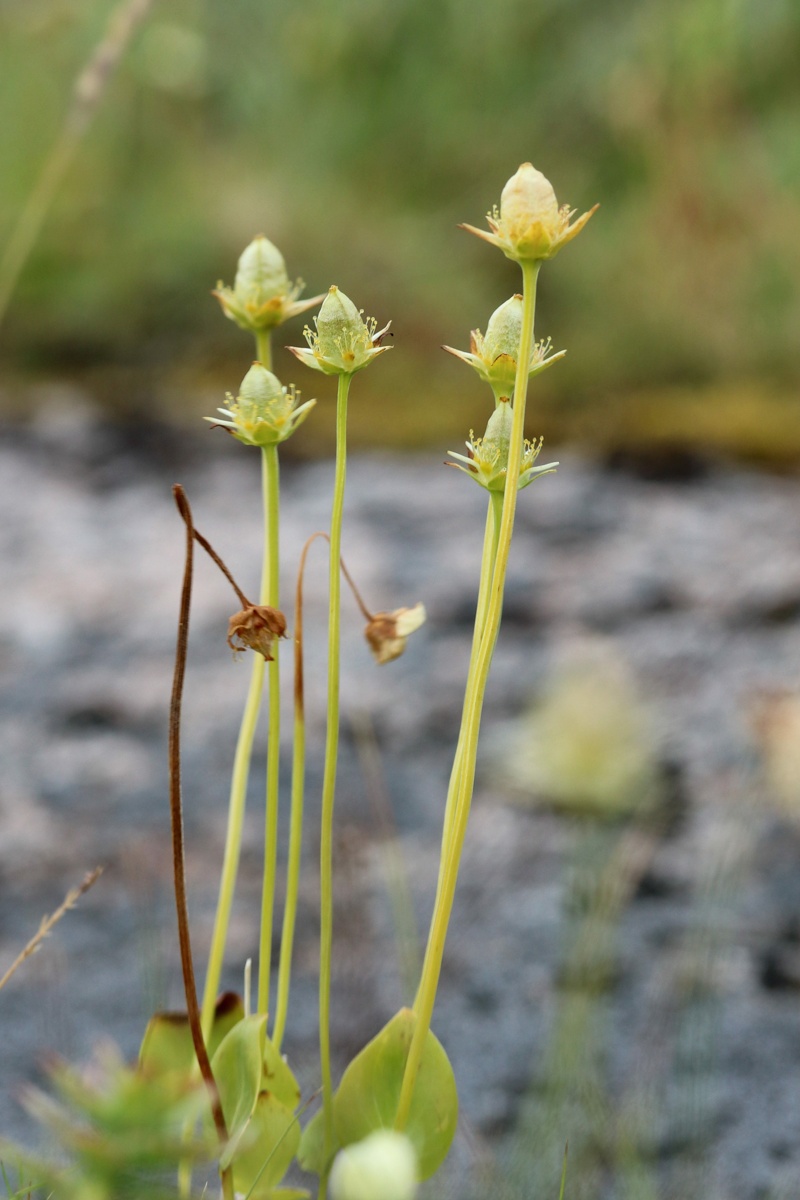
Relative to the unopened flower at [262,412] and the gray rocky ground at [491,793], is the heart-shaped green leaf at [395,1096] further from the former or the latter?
the unopened flower at [262,412]

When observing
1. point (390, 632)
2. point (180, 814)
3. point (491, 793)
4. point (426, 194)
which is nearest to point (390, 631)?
point (390, 632)

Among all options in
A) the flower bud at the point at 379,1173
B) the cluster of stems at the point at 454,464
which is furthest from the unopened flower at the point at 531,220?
the flower bud at the point at 379,1173

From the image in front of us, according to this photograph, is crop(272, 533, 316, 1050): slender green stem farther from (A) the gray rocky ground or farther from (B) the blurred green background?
(B) the blurred green background

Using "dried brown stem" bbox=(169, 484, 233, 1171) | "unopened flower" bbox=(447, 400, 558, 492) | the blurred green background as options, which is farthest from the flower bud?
the blurred green background

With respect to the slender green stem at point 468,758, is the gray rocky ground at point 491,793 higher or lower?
lower

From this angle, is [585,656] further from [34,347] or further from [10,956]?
[34,347]

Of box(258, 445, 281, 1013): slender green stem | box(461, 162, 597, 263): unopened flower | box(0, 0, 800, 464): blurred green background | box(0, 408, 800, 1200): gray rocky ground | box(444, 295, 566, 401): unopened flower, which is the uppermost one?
box(0, 0, 800, 464): blurred green background

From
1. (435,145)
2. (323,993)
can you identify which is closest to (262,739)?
(323,993)
